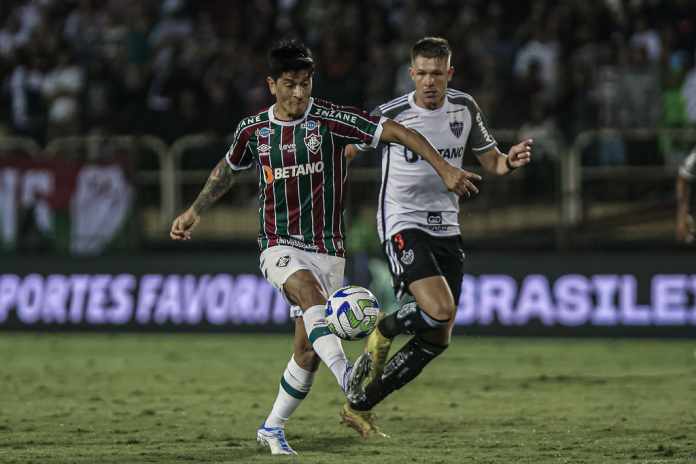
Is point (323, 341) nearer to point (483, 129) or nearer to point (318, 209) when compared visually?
point (318, 209)

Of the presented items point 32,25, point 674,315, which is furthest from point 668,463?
point 32,25

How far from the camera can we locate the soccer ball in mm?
7180

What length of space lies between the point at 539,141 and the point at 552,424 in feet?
23.1

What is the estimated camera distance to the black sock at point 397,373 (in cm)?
834

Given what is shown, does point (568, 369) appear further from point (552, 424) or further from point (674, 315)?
point (552, 424)

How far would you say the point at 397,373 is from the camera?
8344mm

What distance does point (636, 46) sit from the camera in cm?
1625

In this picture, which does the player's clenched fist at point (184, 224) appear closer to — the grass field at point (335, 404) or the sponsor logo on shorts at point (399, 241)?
the grass field at point (335, 404)

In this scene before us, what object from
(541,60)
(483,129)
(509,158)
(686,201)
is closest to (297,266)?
(509,158)

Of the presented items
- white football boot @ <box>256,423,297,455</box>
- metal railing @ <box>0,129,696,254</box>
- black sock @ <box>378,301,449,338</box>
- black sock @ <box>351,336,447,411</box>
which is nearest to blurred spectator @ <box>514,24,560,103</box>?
metal railing @ <box>0,129,696,254</box>

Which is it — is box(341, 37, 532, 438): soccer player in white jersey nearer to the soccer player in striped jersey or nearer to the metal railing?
the soccer player in striped jersey

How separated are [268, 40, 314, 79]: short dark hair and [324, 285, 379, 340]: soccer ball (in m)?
Result: 1.28

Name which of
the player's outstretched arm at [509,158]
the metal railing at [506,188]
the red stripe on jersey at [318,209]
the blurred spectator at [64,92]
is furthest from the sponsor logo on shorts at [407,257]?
the blurred spectator at [64,92]

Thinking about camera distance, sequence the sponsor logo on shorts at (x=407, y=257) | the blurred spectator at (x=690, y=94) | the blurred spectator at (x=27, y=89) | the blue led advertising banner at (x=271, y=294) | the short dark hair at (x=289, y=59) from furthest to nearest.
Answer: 1. the blurred spectator at (x=27, y=89)
2. the blurred spectator at (x=690, y=94)
3. the blue led advertising banner at (x=271, y=294)
4. the sponsor logo on shorts at (x=407, y=257)
5. the short dark hair at (x=289, y=59)
